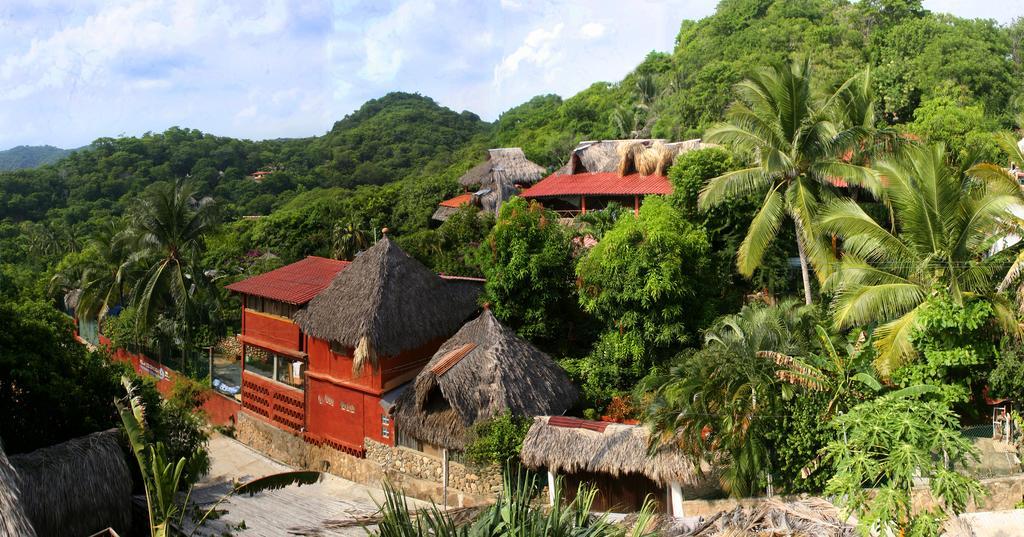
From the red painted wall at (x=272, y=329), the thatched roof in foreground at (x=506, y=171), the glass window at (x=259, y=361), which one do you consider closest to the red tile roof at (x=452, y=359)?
the red painted wall at (x=272, y=329)

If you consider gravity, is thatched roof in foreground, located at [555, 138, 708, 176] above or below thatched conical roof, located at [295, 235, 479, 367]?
above

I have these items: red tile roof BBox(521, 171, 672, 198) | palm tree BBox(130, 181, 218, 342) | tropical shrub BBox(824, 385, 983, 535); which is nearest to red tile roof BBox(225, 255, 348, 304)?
palm tree BBox(130, 181, 218, 342)

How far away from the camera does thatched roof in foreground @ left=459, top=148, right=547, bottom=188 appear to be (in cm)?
3300

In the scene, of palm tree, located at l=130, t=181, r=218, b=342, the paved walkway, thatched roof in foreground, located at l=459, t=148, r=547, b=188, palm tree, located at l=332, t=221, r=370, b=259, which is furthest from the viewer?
thatched roof in foreground, located at l=459, t=148, r=547, b=188

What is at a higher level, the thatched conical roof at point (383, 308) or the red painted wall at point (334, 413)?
the thatched conical roof at point (383, 308)

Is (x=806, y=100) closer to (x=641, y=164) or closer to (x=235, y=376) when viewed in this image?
(x=641, y=164)

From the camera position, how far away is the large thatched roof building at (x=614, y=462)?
12.5 m

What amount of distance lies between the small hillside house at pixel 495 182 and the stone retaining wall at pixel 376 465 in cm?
1282

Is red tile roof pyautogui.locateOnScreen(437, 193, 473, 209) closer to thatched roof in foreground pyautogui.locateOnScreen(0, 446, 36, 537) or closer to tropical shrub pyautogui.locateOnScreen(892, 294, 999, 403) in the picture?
tropical shrub pyautogui.locateOnScreen(892, 294, 999, 403)

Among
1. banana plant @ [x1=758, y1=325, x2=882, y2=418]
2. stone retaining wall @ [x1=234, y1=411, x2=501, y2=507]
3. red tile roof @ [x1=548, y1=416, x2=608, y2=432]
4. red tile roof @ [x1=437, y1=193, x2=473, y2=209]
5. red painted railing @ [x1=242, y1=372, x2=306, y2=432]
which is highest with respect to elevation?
red tile roof @ [x1=437, y1=193, x2=473, y2=209]

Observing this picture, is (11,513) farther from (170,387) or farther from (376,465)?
(170,387)

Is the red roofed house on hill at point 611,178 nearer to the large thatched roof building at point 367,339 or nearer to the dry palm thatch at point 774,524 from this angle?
the large thatched roof building at point 367,339

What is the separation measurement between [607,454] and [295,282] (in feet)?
34.3

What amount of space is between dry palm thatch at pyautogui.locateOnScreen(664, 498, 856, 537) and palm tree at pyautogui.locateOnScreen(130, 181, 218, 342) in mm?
18794
